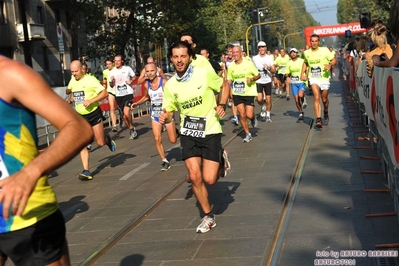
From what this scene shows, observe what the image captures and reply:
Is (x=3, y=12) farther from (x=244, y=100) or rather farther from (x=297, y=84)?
(x=244, y=100)

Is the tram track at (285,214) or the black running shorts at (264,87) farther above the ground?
the black running shorts at (264,87)

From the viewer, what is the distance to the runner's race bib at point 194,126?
675 cm

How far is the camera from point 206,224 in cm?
643

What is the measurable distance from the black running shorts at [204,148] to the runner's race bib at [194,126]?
0.16 ft

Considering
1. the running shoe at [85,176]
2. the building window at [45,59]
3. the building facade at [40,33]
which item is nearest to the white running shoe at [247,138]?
the running shoe at [85,176]

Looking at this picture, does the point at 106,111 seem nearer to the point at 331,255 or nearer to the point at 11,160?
the point at 331,255

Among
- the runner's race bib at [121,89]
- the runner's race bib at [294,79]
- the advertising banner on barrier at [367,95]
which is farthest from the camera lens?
the runner's race bib at [121,89]

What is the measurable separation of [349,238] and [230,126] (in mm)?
10702

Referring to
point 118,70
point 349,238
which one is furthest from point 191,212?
point 118,70

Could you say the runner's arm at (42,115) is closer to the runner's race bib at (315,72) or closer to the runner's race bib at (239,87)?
the runner's race bib at (239,87)

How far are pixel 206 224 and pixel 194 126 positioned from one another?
101 centimetres

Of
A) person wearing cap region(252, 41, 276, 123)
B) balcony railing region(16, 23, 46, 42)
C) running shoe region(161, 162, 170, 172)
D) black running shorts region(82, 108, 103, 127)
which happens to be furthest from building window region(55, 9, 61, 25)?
running shoe region(161, 162, 170, 172)

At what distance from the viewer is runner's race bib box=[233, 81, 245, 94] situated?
13.8 m

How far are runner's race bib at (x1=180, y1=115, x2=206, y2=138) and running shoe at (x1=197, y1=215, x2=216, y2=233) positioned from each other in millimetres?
819
